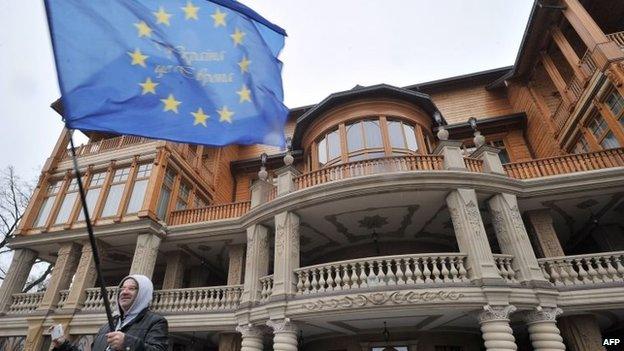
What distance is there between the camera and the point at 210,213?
16.4 meters

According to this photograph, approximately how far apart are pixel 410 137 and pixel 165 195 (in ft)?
39.4

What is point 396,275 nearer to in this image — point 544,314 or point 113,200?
point 544,314

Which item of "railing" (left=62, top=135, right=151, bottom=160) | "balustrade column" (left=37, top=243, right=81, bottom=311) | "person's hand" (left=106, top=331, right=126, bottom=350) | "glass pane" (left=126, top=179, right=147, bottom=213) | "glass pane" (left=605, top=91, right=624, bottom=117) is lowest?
"person's hand" (left=106, top=331, right=126, bottom=350)

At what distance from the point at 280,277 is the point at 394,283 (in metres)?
3.76

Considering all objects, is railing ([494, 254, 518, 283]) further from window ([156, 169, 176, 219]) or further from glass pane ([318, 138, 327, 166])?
window ([156, 169, 176, 219])

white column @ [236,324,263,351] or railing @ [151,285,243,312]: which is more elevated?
railing @ [151,285,243,312]

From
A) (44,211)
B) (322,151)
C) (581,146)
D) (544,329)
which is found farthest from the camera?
(44,211)

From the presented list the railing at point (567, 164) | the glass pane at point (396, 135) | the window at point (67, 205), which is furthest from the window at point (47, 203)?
the railing at point (567, 164)

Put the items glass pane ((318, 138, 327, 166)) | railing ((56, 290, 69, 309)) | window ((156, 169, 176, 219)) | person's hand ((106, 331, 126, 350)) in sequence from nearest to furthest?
1. person's hand ((106, 331, 126, 350))
2. railing ((56, 290, 69, 309))
3. glass pane ((318, 138, 327, 166))
4. window ((156, 169, 176, 219))

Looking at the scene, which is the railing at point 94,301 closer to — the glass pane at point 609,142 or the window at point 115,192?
the window at point 115,192

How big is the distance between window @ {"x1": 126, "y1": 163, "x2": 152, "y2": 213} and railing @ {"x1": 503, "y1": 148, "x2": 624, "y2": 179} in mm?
15969

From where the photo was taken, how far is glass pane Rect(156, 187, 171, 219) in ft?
53.5

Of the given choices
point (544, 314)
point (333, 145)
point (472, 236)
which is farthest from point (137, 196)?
point (544, 314)

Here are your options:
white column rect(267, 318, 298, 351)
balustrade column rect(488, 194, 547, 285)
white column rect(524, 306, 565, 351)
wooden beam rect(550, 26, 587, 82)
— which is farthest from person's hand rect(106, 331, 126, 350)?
wooden beam rect(550, 26, 587, 82)
